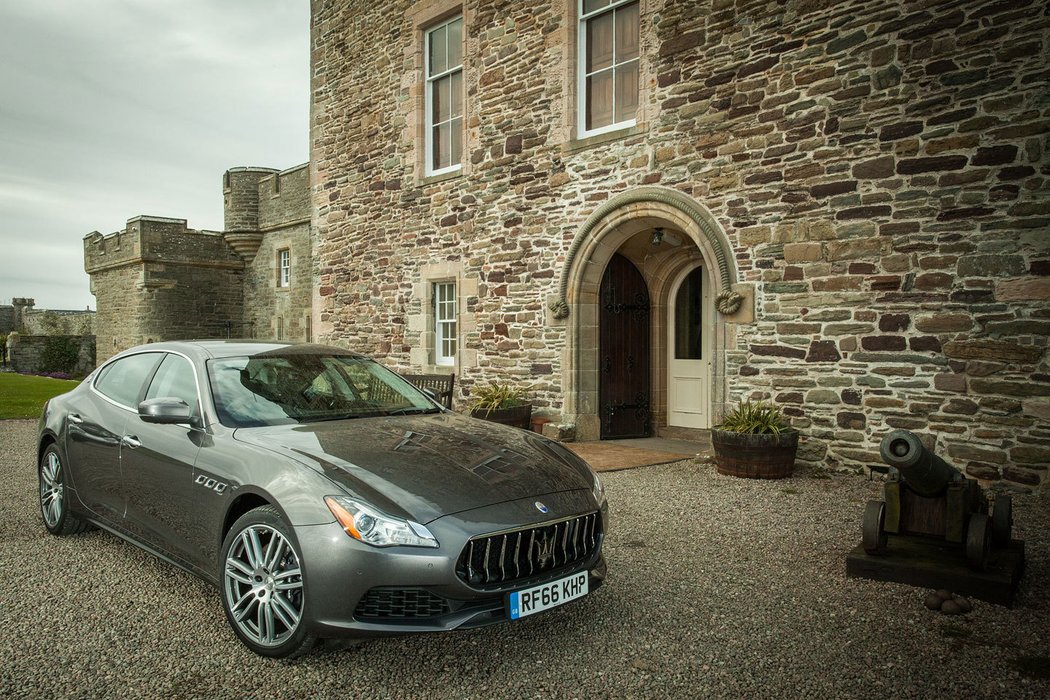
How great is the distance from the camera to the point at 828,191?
298 inches

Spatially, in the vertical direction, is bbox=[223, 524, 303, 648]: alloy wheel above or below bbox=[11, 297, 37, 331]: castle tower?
below

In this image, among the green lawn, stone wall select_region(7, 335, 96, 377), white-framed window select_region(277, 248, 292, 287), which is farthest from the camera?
stone wall select_region(7, 335, 96, 377)

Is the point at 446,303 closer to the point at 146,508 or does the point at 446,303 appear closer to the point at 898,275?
the point at 898,275

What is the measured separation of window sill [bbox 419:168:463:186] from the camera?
1166 cm

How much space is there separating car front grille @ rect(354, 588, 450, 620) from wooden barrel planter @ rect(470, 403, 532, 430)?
21.1 ft

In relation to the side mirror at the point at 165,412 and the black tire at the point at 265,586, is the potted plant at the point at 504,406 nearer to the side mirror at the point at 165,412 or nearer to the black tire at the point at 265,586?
the side mirror at the point at 165,412

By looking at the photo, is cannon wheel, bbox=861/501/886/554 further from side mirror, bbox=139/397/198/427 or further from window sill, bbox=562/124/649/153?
window sill, bbox=562/124/649/153

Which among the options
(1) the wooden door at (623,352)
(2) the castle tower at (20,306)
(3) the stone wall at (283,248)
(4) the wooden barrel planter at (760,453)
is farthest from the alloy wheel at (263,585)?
(2) the castle tower at (20,306)

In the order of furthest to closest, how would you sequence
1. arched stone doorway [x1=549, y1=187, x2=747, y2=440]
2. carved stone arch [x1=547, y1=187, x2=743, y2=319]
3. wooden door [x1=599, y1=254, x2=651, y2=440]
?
wooden door [x1=599, y1=254, x2=651, y2=440]
arched stone doorway [x1=549, y1=187, x2=747, y2=440]
carved stone arch [x1=547, y1=187, x2=743, y2=319]

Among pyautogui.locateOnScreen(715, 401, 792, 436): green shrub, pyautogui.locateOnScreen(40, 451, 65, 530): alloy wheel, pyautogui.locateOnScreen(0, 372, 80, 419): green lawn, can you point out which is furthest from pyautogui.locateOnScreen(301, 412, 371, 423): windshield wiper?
pyautogui.locateOnScreen(0, 372, 80, 419): green lawn

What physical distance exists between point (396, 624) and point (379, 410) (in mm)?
1727

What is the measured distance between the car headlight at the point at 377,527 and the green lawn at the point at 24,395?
10.6 m

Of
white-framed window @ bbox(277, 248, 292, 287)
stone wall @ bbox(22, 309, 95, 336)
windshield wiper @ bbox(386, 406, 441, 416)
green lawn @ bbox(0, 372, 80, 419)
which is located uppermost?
white-framed window @ bbox(277, 248, 292, 287)

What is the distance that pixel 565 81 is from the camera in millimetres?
9977
